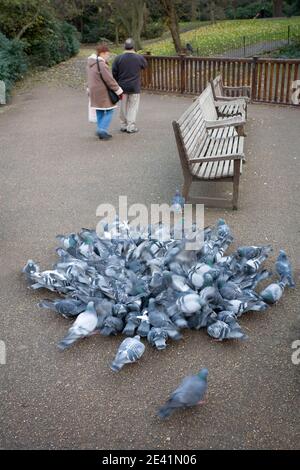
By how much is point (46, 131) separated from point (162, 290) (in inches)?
285

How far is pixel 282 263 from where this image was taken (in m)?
3.98

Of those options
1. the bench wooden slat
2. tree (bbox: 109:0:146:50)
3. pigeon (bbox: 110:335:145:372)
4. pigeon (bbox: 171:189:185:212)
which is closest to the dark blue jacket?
the bench wooden slat

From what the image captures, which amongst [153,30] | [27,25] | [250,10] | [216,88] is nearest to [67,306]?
[216,88]

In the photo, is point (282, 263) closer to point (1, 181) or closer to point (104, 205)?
point (104, 205)

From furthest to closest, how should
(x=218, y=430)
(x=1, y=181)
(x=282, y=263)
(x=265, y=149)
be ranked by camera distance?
(x=265, y=149)
(x=1, y=181)
(x=282, y=263)
(x=218, y=430)

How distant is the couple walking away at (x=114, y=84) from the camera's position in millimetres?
8312

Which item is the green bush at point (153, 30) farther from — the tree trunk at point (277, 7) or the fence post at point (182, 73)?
the fence post at point (182, 73)

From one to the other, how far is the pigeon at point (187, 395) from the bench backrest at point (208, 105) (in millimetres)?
5275

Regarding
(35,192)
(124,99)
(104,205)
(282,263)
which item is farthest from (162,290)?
(124,99)

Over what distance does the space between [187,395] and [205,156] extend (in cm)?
359
